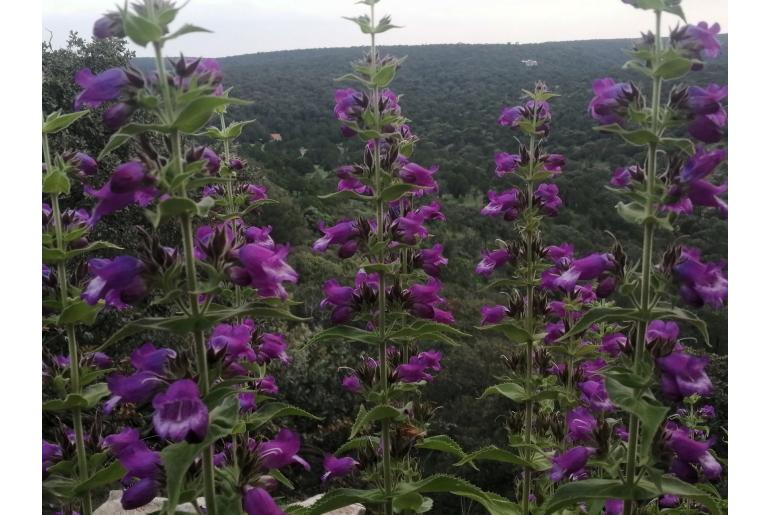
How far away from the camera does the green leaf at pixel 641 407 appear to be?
2.34 meters

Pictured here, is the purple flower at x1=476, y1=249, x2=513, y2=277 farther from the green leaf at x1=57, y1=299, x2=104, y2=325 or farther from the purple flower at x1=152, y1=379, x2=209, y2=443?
the purple flower at x1=152, y1=379, x2=209, y2=443

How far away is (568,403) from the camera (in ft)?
14.2

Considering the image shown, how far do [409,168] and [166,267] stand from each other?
187cm

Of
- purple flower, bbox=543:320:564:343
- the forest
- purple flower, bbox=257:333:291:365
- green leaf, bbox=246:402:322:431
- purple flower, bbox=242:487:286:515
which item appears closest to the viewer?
purple flower, bbox=242:487:286:515

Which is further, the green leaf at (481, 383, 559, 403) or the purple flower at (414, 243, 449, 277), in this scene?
the purple flower at (414, 243, 449, 277)

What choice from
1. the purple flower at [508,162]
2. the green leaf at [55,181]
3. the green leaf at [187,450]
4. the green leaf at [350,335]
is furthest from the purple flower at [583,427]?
the green leaf at [55,181]

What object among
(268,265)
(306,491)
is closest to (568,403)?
(268,265)

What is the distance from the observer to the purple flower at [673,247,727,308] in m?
2.56

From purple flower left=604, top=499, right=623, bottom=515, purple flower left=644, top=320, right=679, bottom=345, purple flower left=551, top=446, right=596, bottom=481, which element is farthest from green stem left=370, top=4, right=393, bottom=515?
purple flower left=644, top=320, right=679, bottom=345

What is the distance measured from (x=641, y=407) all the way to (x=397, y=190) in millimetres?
1664

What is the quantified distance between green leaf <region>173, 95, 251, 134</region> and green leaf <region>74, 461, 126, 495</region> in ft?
5.31

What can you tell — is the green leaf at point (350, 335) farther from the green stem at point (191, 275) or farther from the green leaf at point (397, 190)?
the green stem at point (191, 275)

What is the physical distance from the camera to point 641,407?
97.3 inches

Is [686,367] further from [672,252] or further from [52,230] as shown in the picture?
[52,230]
